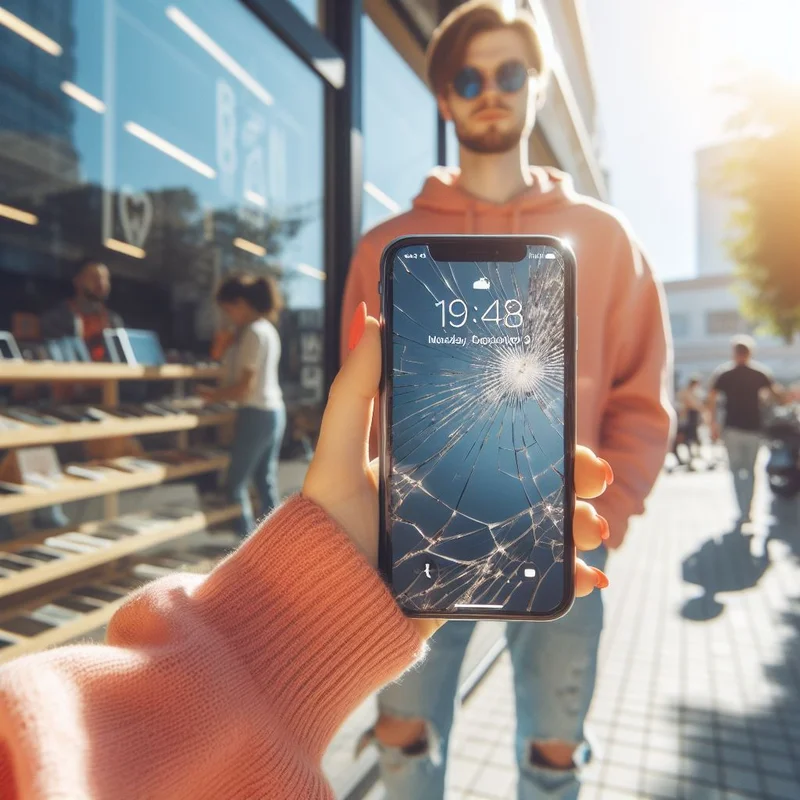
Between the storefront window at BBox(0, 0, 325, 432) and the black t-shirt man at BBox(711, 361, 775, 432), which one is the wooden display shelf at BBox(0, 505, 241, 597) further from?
the black t-shirt man at BBox(711, 361, 775, 432)

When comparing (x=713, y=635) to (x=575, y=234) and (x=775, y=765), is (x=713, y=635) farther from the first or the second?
(x=575, y=234)

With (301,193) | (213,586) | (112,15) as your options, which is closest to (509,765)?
(213,586)

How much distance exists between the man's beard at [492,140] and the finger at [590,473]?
0.93m

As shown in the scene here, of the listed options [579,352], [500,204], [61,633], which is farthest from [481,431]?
[61,633]

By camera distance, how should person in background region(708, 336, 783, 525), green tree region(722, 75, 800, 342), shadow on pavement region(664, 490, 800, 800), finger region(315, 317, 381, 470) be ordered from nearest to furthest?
finger region(315, 317, 381, 470), shadow on pavement region(664, 490, 800, 800), person in background region(708, 336, 783, 525), green tree region(722, 75, 800, 342)

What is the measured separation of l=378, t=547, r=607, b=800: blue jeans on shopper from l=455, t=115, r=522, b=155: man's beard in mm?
942

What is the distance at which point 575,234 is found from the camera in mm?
1489

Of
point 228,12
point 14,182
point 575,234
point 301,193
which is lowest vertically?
point 575,234

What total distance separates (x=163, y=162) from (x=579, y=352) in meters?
1.66

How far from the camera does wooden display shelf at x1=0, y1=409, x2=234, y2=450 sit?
1.72m

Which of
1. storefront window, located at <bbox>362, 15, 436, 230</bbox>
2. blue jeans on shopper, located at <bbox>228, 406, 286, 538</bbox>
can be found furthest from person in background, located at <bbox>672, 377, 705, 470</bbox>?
blue jeans on shopper, located at <bbox>228, 406, 286, 538</bbox>

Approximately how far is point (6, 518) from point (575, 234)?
61.3 inches

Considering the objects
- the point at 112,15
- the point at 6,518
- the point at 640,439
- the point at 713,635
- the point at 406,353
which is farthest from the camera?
the point at 713,635

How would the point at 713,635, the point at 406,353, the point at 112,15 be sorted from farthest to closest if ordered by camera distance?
the point at 713,635, the point at 112,15, the point at 406,353
